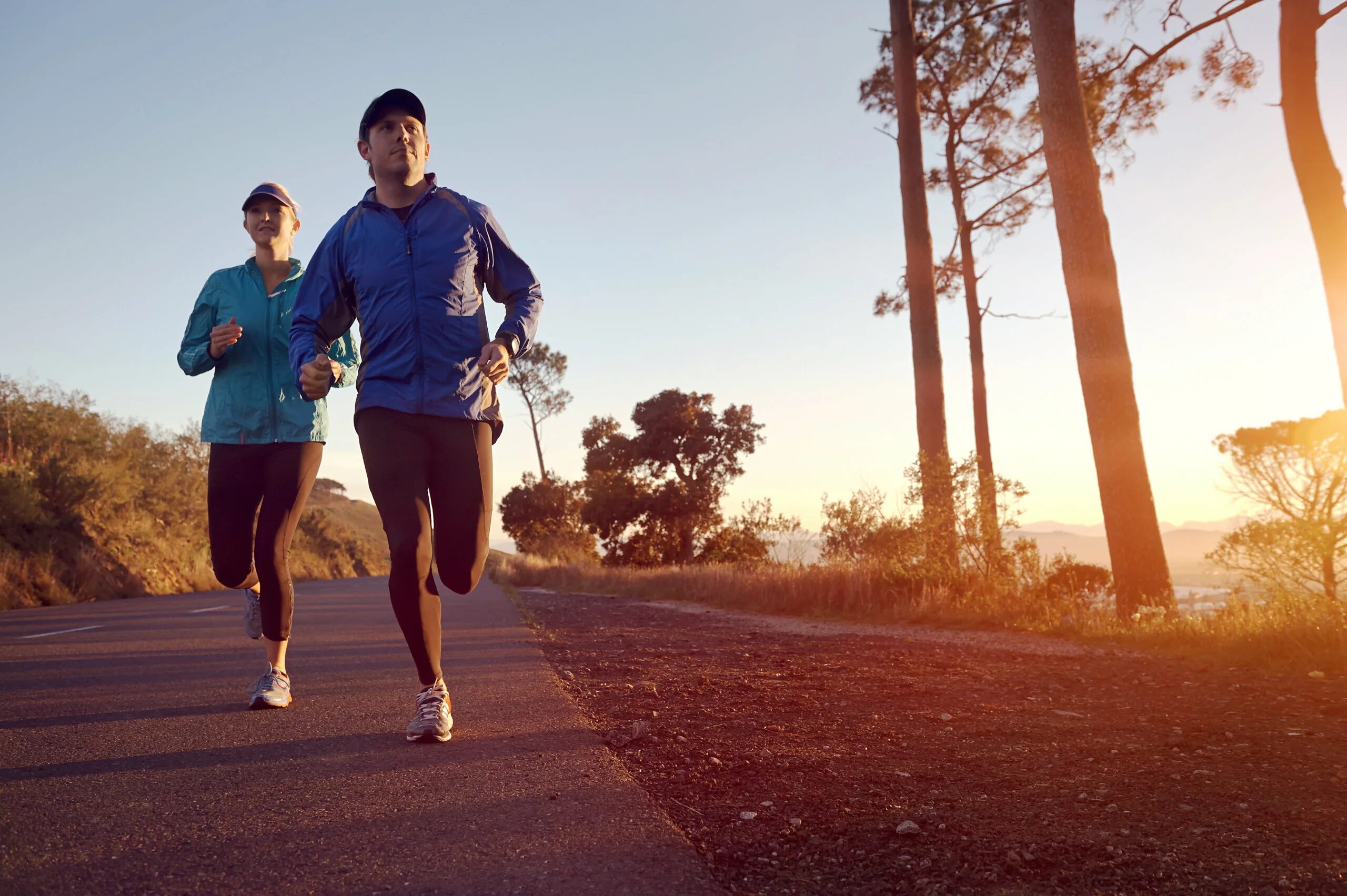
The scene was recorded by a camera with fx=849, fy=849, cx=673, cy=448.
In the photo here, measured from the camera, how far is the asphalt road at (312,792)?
1.87m

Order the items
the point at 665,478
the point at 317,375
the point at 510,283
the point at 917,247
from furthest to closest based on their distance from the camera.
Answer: the point at 665,478, the point at 917,247, the point at 510,283, the point at 317,375

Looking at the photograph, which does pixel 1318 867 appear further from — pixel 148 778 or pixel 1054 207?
pixel 1054 207

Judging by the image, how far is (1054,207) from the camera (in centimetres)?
835

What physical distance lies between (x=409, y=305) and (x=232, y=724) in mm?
1836

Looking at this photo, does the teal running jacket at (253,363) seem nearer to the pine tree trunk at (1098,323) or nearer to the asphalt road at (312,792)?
the asphalt road at (312,792)

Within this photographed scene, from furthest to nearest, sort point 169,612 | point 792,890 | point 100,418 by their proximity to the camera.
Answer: point 100,418 < point 169,612 < point 792,890

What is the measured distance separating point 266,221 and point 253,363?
73 centimetres

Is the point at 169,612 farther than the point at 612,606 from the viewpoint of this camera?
No

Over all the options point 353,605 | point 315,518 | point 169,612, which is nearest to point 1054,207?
point 353,605

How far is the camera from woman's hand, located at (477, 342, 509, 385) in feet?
10.7

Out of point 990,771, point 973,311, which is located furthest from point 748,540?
point 990,771

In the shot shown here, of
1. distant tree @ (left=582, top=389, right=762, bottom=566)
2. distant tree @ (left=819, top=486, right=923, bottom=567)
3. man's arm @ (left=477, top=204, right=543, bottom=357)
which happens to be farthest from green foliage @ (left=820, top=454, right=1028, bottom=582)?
distant tree @ (left=582, top=389, right=762, bottom=566)

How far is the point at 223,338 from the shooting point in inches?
151

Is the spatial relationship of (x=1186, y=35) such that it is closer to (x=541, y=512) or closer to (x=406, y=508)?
(x=406, y=508)
